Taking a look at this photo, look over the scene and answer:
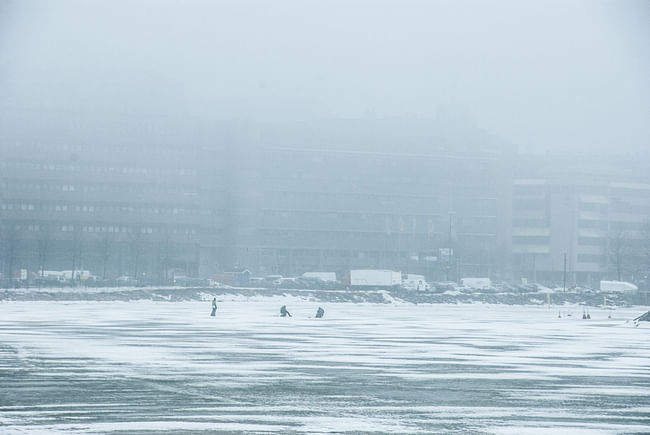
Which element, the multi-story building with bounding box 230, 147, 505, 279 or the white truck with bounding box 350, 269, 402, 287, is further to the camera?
the multi-story building with bounding box 230, 147, 505, 279

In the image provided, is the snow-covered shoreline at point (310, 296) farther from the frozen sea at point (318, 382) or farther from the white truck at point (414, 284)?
the frozen sea at point (318, 382)

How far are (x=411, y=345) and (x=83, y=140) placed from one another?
483 ft

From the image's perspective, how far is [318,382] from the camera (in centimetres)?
2730

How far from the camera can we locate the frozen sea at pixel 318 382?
19.9 m

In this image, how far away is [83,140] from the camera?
181000 mm

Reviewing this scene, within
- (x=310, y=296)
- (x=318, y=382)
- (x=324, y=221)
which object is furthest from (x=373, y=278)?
(x=318, y=382)

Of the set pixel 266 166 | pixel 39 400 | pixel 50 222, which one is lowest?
pixel 39 400

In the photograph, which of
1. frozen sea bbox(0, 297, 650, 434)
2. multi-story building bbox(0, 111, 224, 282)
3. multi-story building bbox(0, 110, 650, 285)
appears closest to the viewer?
frozen sea bbox(0, 297, 650, 434)

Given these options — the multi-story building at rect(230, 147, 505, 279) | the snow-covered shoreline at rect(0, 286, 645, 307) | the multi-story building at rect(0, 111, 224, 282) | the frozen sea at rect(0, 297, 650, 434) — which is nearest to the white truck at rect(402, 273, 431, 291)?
the snow-covered shoreline at rect(0, 286, 645, 307)

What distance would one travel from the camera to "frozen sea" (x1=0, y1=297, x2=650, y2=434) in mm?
19859

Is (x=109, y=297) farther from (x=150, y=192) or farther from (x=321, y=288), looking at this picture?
(x=150, y=192)

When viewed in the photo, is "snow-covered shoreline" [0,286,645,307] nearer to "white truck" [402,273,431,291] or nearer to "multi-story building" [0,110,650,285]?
"white truck" [402,273,431,291]

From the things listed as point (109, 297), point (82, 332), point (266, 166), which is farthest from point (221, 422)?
point (266, 166)

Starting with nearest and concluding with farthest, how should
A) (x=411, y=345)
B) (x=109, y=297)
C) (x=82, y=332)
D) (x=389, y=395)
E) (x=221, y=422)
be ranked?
(x=221, y=422)
(x=389, y=395)
(x=411, y=345)
(x=82, y=332)
(x=109, y=297)
